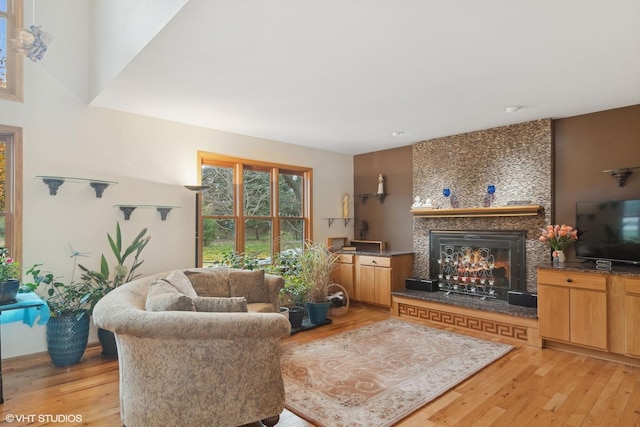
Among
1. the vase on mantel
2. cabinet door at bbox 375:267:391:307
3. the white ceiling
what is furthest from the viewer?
cabinet door at bbox 375:267:391:307

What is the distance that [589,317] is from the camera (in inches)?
137

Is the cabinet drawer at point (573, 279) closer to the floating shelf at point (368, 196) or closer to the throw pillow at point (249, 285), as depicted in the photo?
the floating shelf at point (368, 196)

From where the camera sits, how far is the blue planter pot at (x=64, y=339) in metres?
3.25

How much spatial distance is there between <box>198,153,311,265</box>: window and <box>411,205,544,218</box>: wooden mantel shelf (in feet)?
5.75

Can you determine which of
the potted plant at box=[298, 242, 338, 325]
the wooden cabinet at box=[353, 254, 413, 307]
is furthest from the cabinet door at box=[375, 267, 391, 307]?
the potted plant at box=[298, 242, 338, 325]

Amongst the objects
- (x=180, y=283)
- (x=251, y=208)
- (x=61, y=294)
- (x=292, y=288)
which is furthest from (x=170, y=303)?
(x=251, y=208)

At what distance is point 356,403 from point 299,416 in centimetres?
42

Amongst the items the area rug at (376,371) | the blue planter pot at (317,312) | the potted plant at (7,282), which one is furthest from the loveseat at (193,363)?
the blue planter pot at (317,312)

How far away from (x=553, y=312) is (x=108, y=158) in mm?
4807

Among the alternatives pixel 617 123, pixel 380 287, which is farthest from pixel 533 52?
pixel 380 287

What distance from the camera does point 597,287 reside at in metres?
3.44

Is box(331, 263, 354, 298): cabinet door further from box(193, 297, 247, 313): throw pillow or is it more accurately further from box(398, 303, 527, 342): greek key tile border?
box(193, 297, 247, 313): throw pillow

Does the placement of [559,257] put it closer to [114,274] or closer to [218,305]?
[218,305]

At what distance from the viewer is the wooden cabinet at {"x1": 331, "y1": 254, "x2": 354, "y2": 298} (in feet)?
18.5
